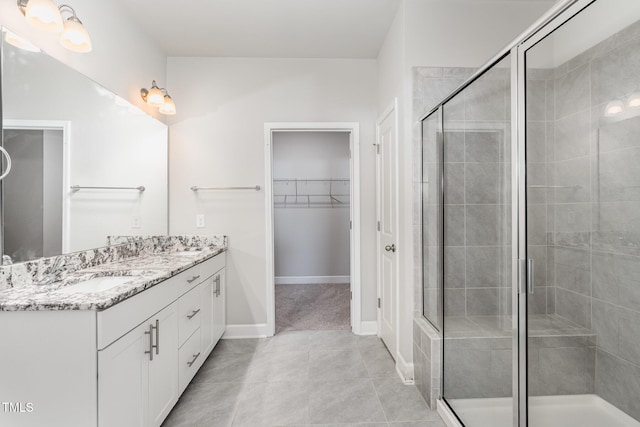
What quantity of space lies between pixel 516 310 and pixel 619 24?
4.21ft

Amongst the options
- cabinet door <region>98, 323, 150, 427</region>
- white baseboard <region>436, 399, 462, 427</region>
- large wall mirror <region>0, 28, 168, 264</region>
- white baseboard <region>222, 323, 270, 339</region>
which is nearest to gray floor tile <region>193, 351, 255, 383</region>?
Result: white baseboard <region>222, 323, 270, 339</region>

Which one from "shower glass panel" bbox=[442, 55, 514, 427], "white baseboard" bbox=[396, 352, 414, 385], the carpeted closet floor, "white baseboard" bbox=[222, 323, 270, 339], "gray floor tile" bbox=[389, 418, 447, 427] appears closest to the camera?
"shower glass panel" bbox=[442, 55, 514, 427]

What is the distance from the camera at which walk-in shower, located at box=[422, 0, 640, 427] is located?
4.21 feet

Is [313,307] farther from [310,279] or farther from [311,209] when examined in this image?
[311,209]

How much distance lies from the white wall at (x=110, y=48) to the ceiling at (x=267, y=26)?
145 millimetres

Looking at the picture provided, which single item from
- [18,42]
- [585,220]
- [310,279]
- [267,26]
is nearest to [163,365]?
[18,42]

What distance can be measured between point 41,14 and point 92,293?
1.33 metres

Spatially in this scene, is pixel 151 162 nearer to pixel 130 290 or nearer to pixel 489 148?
pixel 130 290

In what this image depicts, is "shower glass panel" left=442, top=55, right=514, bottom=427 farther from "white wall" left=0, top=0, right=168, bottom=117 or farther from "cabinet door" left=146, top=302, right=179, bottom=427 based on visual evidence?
"white wall" left=0, top=0, right=168, bottom=117

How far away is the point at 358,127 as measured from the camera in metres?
2.93

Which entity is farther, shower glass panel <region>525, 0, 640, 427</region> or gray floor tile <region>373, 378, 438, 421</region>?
gray floor tile <region>373, 378, 438, 421</region>

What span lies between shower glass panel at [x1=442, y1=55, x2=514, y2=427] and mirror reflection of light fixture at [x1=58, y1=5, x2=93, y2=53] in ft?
6.79

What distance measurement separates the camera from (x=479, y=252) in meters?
1.77

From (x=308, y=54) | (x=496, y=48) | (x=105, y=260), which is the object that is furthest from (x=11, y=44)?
(x=496, y=48)
